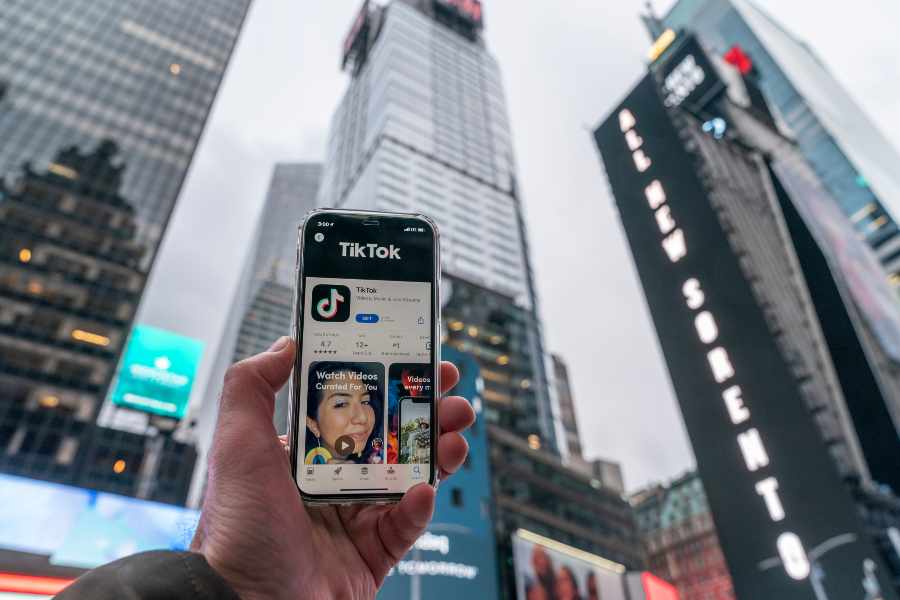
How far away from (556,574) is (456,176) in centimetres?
6400

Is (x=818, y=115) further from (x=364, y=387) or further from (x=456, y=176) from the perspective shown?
(x=364, y=387)

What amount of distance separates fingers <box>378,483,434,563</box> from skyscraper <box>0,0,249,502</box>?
161 feet

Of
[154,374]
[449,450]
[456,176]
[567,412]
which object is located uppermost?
[456,176]

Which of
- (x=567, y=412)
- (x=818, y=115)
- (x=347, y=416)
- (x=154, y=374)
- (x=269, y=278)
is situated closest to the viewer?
(x=347, y=416)

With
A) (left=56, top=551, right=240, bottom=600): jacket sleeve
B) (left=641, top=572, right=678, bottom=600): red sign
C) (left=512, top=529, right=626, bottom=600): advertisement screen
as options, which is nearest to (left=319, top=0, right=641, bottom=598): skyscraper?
(left=641, top=572, right=678, bottom=600): red sign

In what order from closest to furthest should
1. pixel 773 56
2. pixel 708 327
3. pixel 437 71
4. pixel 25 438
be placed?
pixel 708 327
pixel 25 438
pixel 437 71
pixel 773 56

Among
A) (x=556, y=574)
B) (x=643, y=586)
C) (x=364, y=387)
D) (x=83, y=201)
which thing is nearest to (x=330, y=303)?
(x=364, y=387)

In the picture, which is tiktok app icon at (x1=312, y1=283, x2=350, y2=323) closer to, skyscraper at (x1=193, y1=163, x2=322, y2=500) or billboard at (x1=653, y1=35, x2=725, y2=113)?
billboard at (x1=653, y1=35, x2=725, y2=113)

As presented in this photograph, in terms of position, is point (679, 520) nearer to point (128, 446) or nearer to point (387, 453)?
point (128, 446)

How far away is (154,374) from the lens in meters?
41.0

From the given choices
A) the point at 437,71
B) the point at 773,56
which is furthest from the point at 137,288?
the point at 773,56

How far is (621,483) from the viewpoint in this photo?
82250 millimetres

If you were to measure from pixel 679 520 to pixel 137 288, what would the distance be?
103 metres

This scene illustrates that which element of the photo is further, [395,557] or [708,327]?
[708,327]
